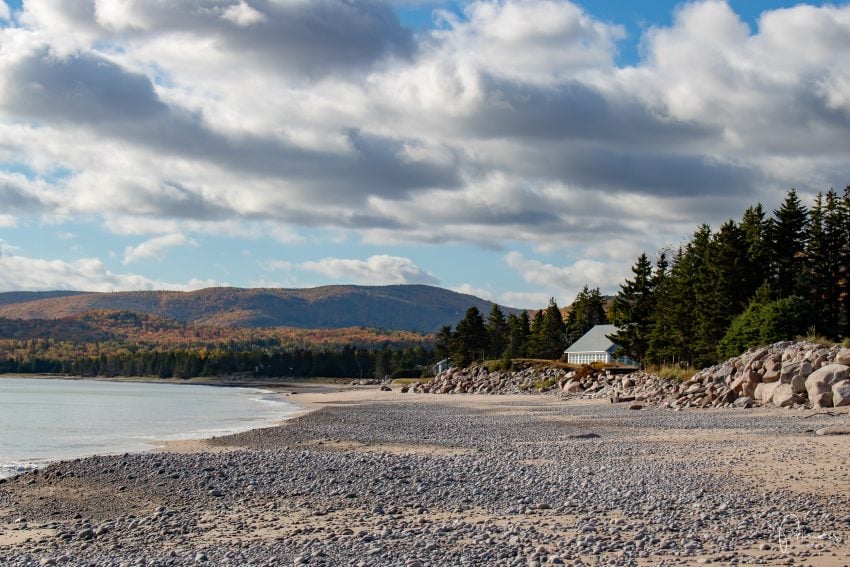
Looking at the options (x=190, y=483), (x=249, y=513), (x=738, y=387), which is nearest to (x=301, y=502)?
(x=249, y=513)

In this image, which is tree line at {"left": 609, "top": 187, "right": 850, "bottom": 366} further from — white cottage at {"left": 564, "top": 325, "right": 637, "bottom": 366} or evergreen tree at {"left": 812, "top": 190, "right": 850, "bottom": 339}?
white cottage at {"left": 564, "top": 325, "right": 637, "bottom": 366}

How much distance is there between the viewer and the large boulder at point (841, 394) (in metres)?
32.3

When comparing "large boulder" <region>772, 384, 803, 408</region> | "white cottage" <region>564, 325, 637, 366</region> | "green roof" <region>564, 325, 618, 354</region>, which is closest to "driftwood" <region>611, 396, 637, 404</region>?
"large boulder" <region>772, 384, 803, 408</region>

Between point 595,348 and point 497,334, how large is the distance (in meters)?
25.6

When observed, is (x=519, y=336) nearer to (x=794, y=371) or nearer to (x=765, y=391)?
(x=765, y=391)

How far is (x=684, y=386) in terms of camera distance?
49.0m

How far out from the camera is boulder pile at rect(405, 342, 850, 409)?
3391 cm

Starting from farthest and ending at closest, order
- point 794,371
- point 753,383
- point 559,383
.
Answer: point 559,383 < point 753,383 < point 794,371

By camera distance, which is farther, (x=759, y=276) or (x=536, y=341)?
(x=536, y=341)

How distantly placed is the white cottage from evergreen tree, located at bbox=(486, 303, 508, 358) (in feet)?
59.5

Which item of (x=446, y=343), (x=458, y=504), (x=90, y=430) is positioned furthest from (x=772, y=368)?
(x=446, y=343)

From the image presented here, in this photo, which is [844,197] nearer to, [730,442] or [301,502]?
[730,442]

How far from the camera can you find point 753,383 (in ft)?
128

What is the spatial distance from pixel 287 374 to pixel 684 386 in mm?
133778
